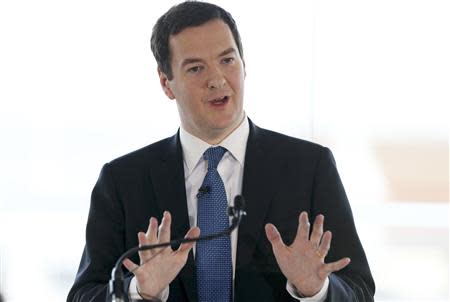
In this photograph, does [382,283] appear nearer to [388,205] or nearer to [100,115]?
[388,205]

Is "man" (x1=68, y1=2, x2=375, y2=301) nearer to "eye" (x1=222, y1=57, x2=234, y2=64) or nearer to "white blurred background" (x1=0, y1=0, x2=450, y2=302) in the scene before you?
"eye" (x1=222, y1=57, x2=234, y2=64)

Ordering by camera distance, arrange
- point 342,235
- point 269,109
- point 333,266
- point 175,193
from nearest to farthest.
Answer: point 333,266, point 342,235, point 175,193, point 269,109

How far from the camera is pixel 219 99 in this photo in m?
2.20

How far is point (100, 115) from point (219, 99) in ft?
4.99

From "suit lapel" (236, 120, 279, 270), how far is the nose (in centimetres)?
19

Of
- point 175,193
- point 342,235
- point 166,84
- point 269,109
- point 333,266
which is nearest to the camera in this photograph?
point 333,266

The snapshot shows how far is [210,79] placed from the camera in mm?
2189

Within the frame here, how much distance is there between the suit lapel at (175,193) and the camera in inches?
82.9

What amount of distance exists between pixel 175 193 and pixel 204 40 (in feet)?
1.33

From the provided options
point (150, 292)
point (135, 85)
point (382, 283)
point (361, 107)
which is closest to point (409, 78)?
point (361, 107)

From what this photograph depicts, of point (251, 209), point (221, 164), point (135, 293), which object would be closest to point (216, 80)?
point (221, 164)

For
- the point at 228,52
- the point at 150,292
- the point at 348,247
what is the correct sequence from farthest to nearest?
1. the point at 228,52
2. the point at 348,247
3. the point at 150,292

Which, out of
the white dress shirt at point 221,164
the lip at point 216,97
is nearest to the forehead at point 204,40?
the lip at point 216,97

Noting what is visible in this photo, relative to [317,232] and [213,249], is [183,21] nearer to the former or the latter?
[213,249]
